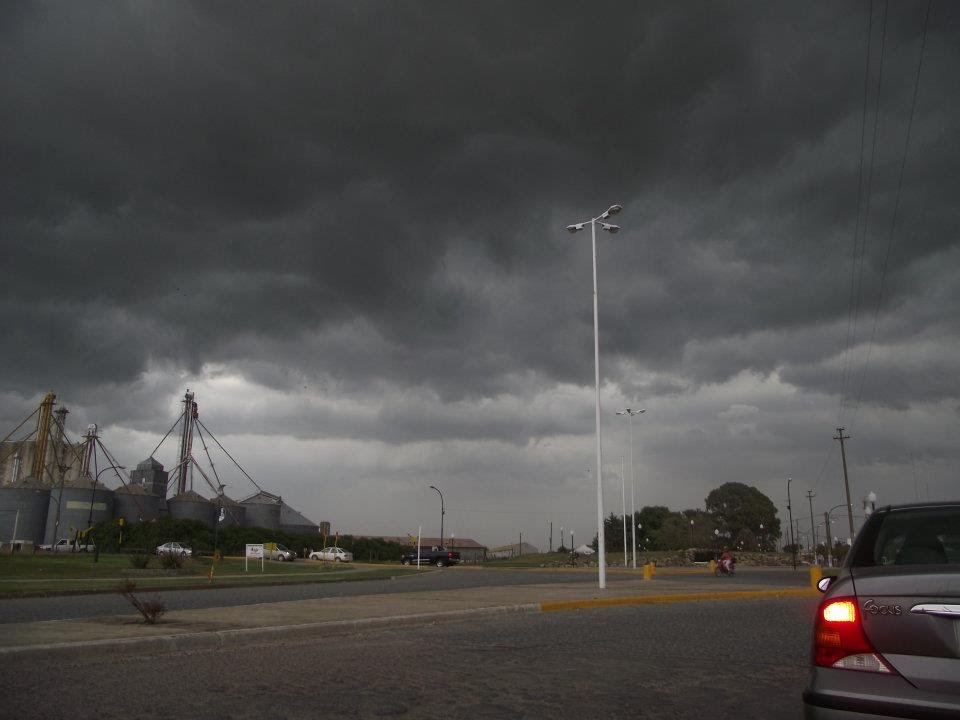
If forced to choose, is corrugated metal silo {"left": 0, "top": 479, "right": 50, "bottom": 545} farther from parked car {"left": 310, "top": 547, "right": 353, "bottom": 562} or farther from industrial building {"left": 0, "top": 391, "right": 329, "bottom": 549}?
parked car {"left": 310, "top": 547, "right": 353, "bottom": 562}

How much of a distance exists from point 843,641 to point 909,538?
1330 mm

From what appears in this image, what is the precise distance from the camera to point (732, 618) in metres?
12.9

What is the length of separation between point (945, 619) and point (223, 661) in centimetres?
675

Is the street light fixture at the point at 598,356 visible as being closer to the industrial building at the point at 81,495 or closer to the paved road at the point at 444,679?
the paved road at the point at 444,679

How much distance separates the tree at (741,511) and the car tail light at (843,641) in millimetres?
127292

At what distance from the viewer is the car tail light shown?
11.1ft

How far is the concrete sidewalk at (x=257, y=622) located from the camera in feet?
25.9

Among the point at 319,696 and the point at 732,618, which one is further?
the point at 732,618

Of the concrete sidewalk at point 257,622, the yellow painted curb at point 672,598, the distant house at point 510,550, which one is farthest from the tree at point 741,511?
the concrete sidewalk at point 257,622

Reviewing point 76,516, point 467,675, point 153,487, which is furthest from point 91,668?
point 153,487

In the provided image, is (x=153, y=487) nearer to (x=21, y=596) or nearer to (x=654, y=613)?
(x=21, y=596)

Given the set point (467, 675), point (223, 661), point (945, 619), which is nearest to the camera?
point (945, 619)

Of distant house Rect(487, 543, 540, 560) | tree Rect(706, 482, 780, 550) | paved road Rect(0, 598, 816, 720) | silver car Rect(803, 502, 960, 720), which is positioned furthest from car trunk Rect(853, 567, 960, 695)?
distant house Rect(487, 543, 540, 560)

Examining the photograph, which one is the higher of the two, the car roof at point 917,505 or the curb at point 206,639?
the car roof at point 917,505
